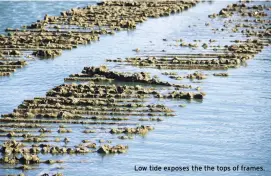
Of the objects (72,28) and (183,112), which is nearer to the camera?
(183,112)

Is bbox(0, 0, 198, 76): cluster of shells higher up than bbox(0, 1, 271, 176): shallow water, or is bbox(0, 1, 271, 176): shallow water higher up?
bbox(0, 0, 198, 76): cluster of shells

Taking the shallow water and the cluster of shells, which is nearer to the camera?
the shallow water

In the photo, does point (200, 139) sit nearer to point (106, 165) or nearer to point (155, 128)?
point (155, 128)

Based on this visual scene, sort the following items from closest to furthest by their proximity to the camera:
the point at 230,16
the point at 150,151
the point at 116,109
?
the point at 150,151, the point at 116,109, the point at 230,16

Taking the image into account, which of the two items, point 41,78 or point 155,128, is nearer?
point 155,128

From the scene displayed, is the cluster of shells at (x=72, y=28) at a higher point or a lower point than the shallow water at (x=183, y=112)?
higher

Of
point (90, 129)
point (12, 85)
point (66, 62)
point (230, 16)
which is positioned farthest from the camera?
point (230, 16)

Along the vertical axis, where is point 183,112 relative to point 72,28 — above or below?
below

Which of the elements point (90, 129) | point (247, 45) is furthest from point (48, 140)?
point (247, 45)
